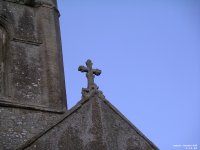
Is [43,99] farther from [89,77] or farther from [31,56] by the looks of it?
[89,77]

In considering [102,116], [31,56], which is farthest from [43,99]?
[102,116]

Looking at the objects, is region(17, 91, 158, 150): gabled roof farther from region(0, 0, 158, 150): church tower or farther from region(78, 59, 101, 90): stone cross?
region(78, 59, 101, 90): stone cross

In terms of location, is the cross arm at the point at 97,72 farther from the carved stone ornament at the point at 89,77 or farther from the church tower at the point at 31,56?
the church tower at the point at 31,56

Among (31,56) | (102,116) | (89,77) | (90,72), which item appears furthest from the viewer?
(31,56)

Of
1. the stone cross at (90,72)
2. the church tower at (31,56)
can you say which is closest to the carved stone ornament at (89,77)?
the stone cross at (90,72)

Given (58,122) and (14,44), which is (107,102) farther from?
(14,44)

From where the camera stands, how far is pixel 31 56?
55.5 ft

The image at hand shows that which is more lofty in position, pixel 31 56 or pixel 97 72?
pixel 31 56

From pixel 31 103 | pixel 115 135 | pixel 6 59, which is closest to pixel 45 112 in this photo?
pixel 31 103

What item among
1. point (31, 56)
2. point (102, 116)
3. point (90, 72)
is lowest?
point (102, 116)

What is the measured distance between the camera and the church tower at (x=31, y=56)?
52.3ft

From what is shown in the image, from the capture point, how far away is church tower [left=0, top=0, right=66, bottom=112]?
1595cm

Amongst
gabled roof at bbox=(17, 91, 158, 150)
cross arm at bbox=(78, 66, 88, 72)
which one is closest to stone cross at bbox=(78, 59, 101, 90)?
cross arm at bbox=(78, 66, 88, 72)

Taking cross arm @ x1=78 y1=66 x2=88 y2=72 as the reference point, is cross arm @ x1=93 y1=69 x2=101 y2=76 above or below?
below
